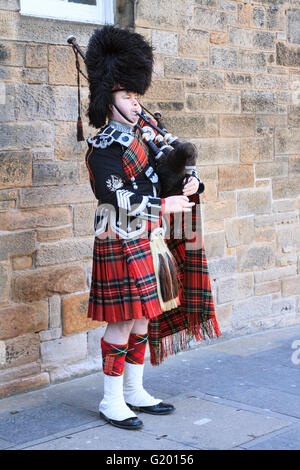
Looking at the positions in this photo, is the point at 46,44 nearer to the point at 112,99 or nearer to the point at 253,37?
the point at 112,99

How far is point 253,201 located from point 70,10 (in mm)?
2043

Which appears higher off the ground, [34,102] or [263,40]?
[263,40]

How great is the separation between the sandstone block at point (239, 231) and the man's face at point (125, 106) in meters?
2.04

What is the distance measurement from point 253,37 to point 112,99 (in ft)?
7.77

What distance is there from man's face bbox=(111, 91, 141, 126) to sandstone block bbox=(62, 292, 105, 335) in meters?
1.36

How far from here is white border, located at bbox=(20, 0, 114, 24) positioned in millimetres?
4340

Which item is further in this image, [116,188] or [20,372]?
[20,372]

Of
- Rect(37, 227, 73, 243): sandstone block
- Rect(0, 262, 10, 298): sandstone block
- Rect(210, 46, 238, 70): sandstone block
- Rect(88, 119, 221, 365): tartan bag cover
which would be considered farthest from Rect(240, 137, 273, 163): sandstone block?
Rect(0, 262, 10, 298): sandstone block

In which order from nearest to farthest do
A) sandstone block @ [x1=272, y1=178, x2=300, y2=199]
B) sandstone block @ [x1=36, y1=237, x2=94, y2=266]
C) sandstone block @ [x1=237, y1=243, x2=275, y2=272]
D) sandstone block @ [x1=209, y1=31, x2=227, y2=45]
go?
sandstone block @ [x1=36, y1=237, x2=94, y2=266] < sandstone block @ [x1=209, y1=31, x2=227, y2=45] < sandstone block @ [x1=237, y1=243, x2=275, y2=272] < sandstone block @ [x1=272, y1=178, x2=300, y2=199]

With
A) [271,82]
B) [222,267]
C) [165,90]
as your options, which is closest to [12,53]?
[165,90]

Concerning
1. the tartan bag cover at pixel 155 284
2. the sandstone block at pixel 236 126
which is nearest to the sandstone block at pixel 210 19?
the sandstone block at pixel 236 126

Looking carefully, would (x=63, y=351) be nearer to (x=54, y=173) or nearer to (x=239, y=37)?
(x=54, y=173)

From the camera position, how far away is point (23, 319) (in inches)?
167

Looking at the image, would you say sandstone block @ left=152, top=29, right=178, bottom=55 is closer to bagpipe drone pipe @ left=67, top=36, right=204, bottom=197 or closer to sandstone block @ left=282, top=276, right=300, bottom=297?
bagpipe drone pipe @ left=67, top=36, right=204, bottom=197
